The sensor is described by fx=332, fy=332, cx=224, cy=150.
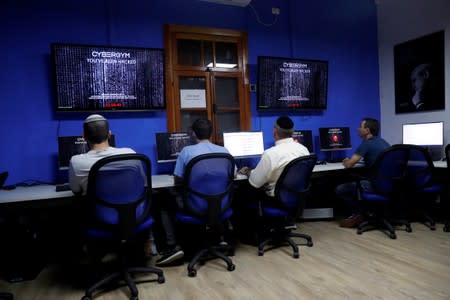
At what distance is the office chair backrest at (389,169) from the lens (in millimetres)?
3148

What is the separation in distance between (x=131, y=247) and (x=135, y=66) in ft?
5.81

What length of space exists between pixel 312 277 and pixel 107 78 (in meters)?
2.56

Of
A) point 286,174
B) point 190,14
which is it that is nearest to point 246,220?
point 286,174

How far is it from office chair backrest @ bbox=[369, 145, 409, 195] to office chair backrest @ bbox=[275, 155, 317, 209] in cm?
82

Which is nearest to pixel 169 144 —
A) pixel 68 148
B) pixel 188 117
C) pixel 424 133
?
pixel 188 117

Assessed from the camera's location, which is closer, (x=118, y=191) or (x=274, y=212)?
(x=118, y=191)

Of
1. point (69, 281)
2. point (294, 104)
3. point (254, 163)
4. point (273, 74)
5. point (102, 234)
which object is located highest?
point (273, 74)

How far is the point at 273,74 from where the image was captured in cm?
405

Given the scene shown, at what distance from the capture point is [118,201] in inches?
84.6

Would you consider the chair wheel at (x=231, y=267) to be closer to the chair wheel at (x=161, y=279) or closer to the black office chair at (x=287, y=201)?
the black office chair at (x=287, y=201)

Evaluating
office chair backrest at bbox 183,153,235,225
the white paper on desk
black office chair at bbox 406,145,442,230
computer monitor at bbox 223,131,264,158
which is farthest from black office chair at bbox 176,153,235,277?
black office chair at bbox 406,145,442,230

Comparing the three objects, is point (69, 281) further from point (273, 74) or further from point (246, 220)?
point (273, 74)

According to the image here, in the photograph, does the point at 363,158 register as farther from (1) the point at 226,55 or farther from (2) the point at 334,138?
(1) the point at 226,55

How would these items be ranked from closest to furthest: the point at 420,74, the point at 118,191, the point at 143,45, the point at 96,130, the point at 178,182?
the point at 118,191, the point at 96,130, the point at 178,182, the point at 143,45, the point at 420,74
